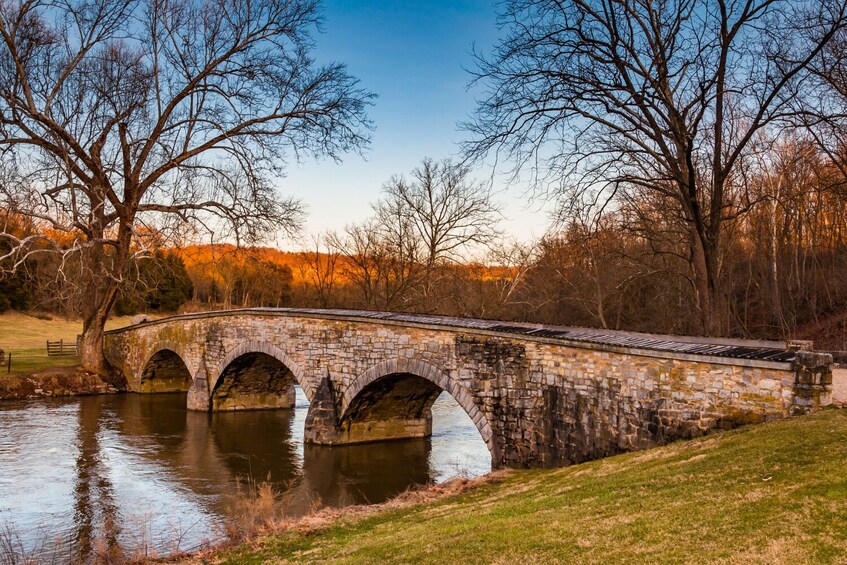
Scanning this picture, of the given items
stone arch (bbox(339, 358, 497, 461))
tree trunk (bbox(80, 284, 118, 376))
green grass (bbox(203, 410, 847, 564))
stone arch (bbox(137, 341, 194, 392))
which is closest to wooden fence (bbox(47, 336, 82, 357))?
tree trunk (bbox(80, 284, 118, 376))

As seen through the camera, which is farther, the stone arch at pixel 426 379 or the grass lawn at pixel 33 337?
the grass lawn at pixel 33 337

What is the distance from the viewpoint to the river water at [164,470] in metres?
11.9

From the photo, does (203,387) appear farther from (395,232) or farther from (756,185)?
(756,185)

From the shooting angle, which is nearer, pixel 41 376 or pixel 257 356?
pixel 257 356

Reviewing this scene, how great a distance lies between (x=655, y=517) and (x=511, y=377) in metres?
7.06

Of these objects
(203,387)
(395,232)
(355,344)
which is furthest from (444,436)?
(395,232)

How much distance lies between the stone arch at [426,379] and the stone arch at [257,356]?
1.84 m

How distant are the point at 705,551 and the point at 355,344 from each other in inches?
542

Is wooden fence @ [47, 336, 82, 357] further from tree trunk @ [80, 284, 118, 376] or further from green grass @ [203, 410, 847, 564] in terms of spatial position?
green grass @ [203, 410, 847, 564]

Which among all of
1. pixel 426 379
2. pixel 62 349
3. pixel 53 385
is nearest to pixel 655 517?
pixel 426 379

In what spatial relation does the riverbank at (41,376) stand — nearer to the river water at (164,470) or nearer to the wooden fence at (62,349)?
the wooden fence at (62,349)

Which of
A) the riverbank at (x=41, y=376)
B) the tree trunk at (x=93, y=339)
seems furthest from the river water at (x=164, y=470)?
the tree trunk at (x=93, y=339)

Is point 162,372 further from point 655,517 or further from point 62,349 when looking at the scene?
point 655,517

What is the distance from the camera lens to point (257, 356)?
937 inches
